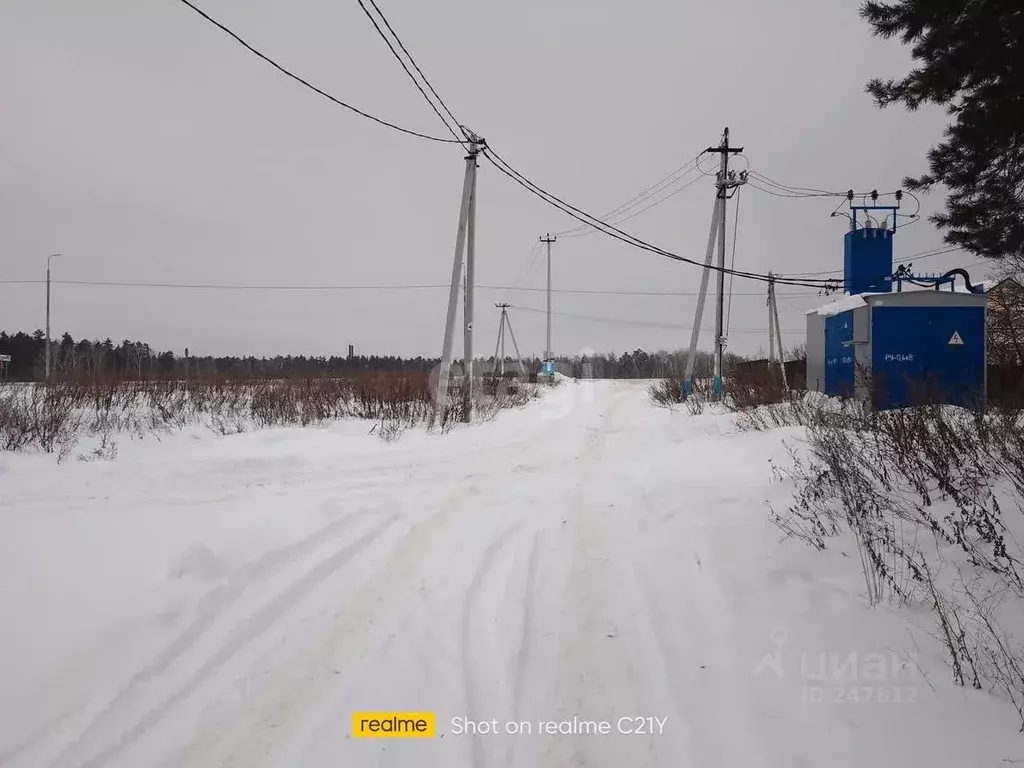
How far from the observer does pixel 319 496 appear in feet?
21.5

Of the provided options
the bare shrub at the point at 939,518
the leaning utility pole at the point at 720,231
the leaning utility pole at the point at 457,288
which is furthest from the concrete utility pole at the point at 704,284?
the bare shrub at the point at 939,518

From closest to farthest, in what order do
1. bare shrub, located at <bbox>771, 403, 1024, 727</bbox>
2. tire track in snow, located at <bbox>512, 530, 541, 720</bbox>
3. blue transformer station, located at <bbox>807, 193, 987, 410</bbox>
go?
1. tire track in snow, located at <bbox>512, 530, 541, 720</bbox>
2. bare shrub, located at <bbox>771, 403, 1024, 727</bbox>
3. blue transformer station, located at <bbox>807, 193, 987, 410</bbox>

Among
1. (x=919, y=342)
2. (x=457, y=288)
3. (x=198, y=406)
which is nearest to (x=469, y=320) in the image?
(x=457, y=288)

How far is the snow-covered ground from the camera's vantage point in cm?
240

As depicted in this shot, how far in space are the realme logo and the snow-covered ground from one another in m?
0.04

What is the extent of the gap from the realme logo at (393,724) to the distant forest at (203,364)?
596 inches

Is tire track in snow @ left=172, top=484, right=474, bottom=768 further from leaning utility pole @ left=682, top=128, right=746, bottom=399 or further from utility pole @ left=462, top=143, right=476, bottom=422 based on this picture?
leaning utility pole @ left=682, top=128, right=746, bottom=399

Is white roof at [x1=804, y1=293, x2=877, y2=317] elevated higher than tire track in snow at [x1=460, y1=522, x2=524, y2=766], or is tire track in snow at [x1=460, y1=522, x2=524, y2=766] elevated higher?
white roof at [x1=804, y1=293, x2=877, y2=317]

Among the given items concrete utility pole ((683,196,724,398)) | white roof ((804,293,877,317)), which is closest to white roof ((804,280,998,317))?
white roof ((804,293,877,317))

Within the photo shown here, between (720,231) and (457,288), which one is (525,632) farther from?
(720,231)

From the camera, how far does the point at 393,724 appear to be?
2.55 m

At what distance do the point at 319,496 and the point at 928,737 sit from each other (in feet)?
18.8

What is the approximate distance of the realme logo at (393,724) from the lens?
2486mm

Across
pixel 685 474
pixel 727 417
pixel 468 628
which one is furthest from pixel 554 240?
pixel 468 628
